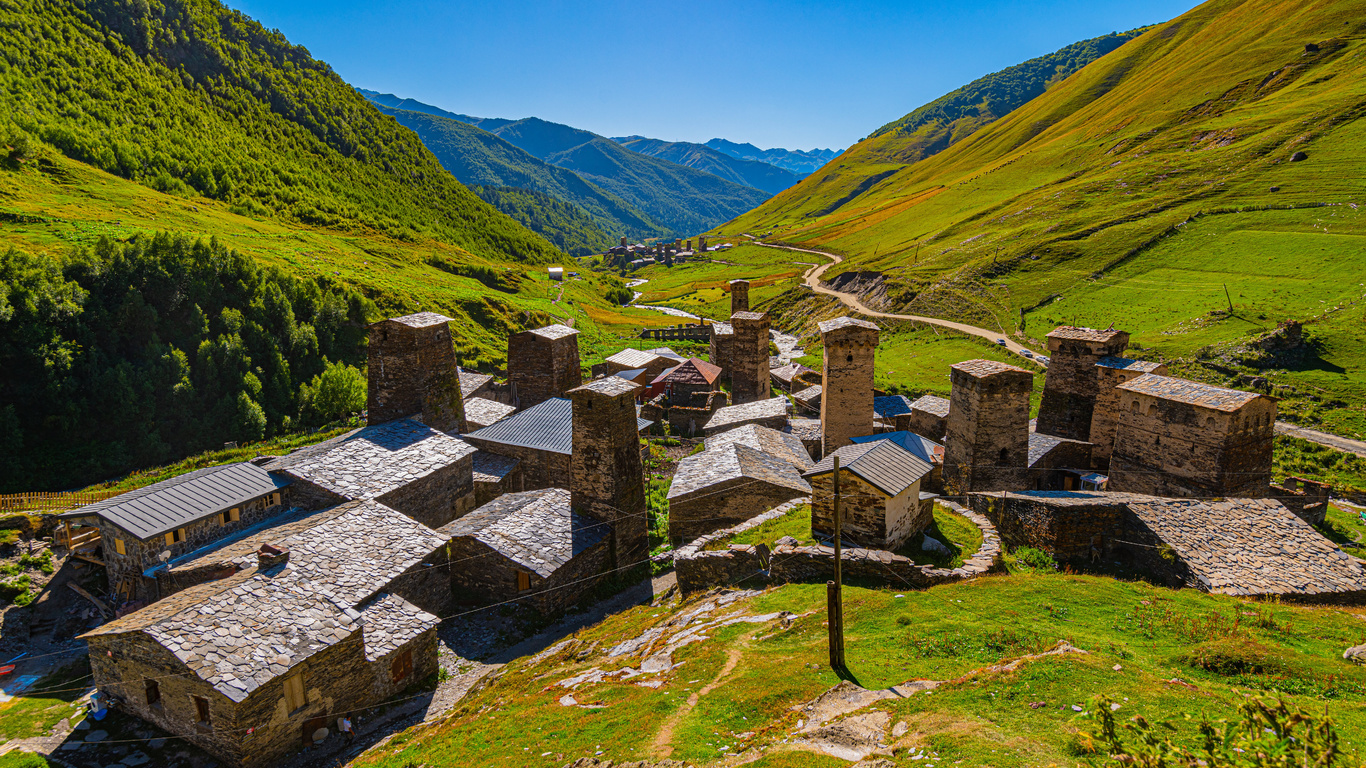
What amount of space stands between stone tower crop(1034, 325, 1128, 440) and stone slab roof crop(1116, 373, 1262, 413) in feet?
16.3

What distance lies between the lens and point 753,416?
126 ft

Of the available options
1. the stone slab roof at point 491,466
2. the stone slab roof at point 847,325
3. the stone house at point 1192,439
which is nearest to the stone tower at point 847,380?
the stone slab roof at point 847,325

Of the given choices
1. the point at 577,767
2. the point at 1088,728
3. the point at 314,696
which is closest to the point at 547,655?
the point at 314,696

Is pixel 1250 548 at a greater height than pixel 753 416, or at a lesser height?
greater

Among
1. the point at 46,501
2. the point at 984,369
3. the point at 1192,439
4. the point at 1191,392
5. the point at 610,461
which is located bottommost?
the point at 46,501

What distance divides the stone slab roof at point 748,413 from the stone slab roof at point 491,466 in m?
13.8

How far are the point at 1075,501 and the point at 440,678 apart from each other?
2118 cm

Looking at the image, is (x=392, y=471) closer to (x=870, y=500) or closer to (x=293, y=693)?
(x=293, y=693)

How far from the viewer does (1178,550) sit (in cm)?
1709

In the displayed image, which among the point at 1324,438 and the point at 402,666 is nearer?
the point at 402,666

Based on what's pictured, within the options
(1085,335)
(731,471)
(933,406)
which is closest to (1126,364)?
(1085,335)

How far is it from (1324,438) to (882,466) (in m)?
39.6

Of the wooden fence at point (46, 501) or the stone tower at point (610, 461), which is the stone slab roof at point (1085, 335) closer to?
the stone tower at point (610, 461)

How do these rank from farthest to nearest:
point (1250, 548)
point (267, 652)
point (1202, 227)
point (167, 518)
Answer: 1. point (1202, 227)
2. point (167, 518)
3. point (1250, 548)
4. point (267, 652)
